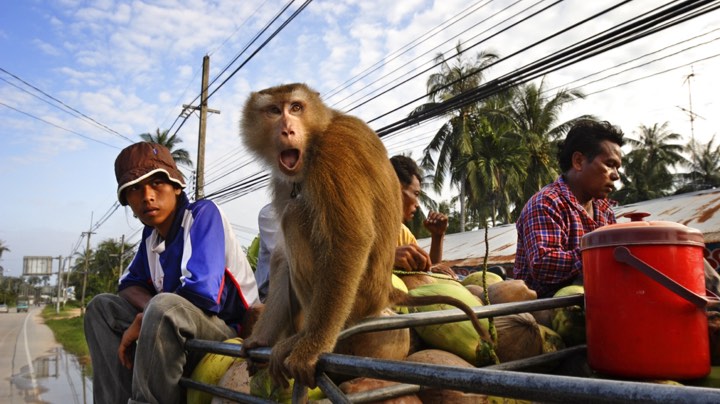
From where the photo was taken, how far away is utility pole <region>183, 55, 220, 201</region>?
672 inches

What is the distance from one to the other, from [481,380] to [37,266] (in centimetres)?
8022

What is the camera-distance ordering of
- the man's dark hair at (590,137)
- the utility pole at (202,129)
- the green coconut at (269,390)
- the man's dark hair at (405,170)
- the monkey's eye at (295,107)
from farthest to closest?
1. the utility pole at (202,129)
2. the man's dark hair at (405,170)
3. the man's dark hair at (590,137)
4. the monkey's eye at (295,107)
5. the green coconut at (269,390)

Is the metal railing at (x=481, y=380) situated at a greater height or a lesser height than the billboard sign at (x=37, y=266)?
greater

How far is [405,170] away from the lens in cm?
439

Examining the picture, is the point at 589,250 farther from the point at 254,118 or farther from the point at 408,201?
the point at 408,201

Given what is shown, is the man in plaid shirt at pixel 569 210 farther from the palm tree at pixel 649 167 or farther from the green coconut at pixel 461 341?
the palm tree at pixel 649 167

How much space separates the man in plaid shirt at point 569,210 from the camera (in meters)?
2.92

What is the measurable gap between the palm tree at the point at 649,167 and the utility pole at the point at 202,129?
100ft

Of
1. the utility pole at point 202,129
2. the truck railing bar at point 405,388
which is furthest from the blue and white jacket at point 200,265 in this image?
the utility pole at point 202,129

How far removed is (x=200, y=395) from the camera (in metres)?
2.21

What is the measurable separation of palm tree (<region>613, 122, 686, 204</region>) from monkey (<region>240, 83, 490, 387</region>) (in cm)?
4012

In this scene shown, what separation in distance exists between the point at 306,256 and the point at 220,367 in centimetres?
58

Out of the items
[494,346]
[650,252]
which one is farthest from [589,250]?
[494,346]

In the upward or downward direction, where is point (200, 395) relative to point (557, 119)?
downward
